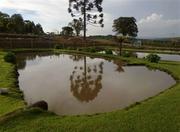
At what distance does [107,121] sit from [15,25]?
38123 millimetres

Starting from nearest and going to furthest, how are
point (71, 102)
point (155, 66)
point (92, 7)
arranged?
point (71, 102)
point (155, 66)
point (92, 7)

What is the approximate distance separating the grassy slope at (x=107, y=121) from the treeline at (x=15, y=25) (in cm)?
3396

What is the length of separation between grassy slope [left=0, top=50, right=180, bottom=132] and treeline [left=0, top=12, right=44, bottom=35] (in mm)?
33964

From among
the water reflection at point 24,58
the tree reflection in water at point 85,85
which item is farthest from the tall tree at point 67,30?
the tree reflection in water at point 85,85

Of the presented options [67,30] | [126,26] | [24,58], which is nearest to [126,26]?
[126,26]

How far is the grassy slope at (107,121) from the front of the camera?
5570mm

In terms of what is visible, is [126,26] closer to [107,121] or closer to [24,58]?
[24,58]

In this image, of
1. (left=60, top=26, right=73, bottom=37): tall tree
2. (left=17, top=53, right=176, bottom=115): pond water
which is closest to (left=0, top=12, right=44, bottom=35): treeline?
(left=60, top=26, right=73, bottom=37): tall tree

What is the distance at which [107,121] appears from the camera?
5.96 m

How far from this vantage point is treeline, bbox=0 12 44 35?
38525 mm

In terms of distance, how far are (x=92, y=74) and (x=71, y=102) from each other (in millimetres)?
5407

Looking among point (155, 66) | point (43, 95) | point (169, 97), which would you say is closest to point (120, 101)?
point (169, 97)

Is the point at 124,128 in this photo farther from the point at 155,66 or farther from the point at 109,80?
the point at 155,66

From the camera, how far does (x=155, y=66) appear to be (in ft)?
51.9
